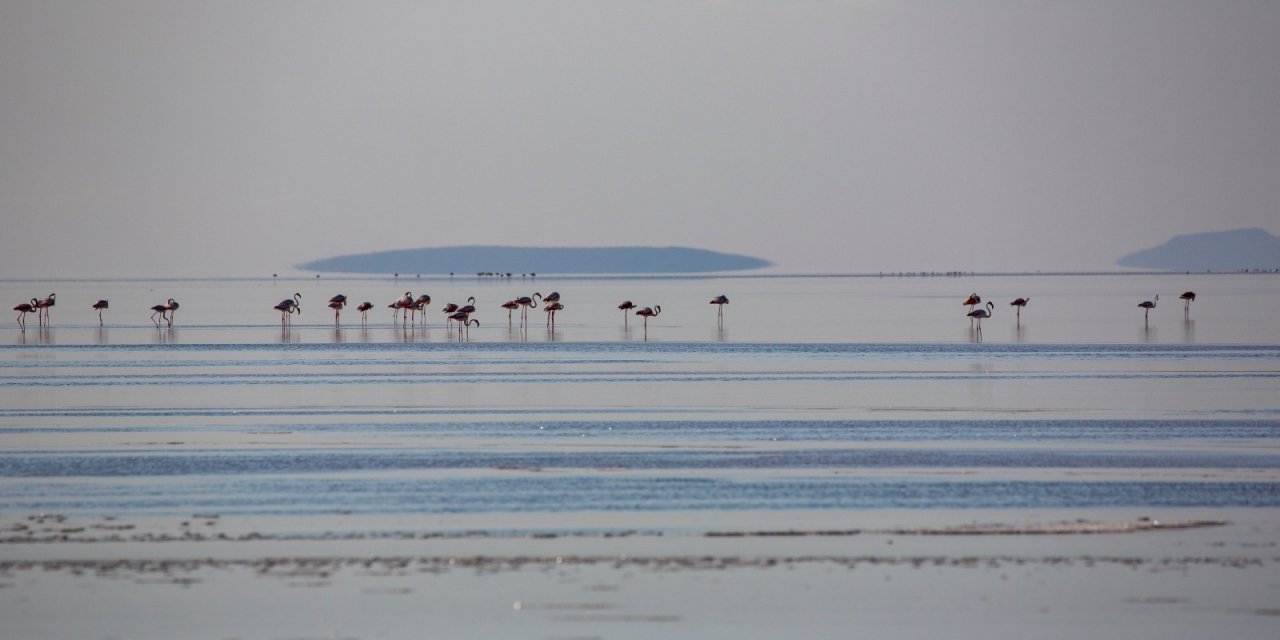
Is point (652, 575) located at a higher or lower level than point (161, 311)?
lower

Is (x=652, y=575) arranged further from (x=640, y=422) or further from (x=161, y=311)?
(x=161, y=311)

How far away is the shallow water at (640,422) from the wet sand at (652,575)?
2.24ft

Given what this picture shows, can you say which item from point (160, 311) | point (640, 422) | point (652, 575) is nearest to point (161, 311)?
point (160, 311)

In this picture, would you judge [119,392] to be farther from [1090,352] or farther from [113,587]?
[1090,352]

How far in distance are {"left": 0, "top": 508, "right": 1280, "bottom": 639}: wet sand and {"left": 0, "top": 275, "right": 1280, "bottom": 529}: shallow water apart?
682 mm

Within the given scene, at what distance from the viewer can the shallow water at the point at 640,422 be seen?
1288 centimetres

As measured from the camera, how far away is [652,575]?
9.91m

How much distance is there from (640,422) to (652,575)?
809cm

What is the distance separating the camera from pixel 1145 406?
19312 mm

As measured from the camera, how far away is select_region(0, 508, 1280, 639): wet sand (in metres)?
8.91

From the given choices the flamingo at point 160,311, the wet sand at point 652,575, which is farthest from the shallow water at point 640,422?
the flamingo at point 160,311

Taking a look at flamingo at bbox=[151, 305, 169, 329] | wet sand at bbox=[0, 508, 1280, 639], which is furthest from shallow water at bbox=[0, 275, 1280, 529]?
flamingo at bbox=[151, 305, 169, 329]

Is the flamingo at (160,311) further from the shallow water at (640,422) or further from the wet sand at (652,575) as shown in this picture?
the wet sand at (652,575)

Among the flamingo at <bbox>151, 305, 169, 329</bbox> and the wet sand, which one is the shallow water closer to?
the wet sand
